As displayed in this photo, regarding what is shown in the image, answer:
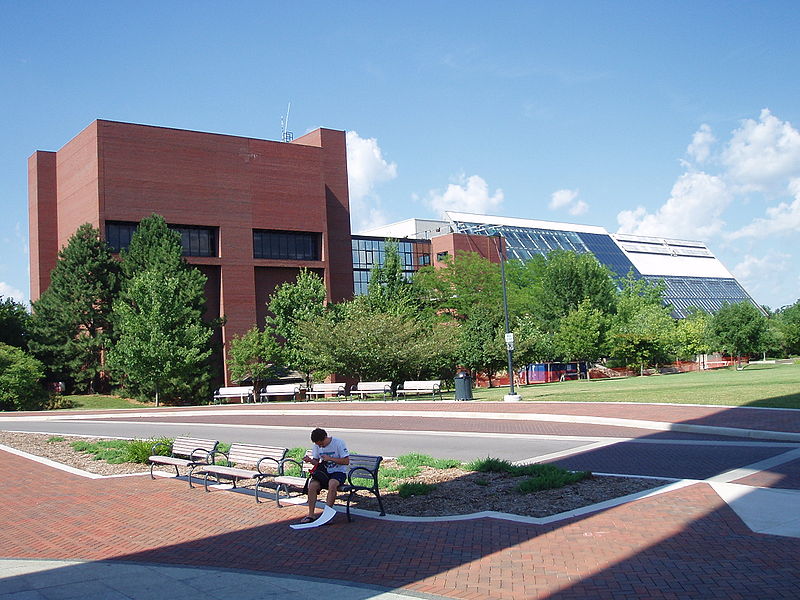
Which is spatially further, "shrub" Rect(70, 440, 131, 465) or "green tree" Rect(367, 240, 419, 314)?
"green tree" Rect(367, 240, 419, 314)

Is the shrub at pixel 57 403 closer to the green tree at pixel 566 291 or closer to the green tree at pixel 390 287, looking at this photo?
the green tree at pixel 390 287

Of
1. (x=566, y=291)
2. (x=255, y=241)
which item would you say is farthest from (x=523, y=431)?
(x=566, y=291)

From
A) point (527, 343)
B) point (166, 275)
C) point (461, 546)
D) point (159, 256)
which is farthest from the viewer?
point (159, 256)

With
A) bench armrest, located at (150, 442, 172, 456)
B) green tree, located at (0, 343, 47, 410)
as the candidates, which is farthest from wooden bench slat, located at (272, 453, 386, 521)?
green tree, located at (0, 343, 47, 410)

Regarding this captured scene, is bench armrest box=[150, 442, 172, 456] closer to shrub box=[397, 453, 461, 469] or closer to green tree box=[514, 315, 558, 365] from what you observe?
shrub box=[397, 453, 461, 469]

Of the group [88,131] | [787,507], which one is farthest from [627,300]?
[787,507]

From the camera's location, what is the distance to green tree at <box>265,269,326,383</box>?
46969 millimetres

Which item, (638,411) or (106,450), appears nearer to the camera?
(106,450)

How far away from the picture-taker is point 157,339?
4153 centimetres

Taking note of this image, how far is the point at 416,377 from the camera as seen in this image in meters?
40.9

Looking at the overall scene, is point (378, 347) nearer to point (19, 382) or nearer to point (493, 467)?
point (19, 382)

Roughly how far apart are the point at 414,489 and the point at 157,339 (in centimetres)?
3359

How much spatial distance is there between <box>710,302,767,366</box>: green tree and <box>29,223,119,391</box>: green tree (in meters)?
44.6

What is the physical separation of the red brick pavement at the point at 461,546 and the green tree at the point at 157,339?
31.2 m
